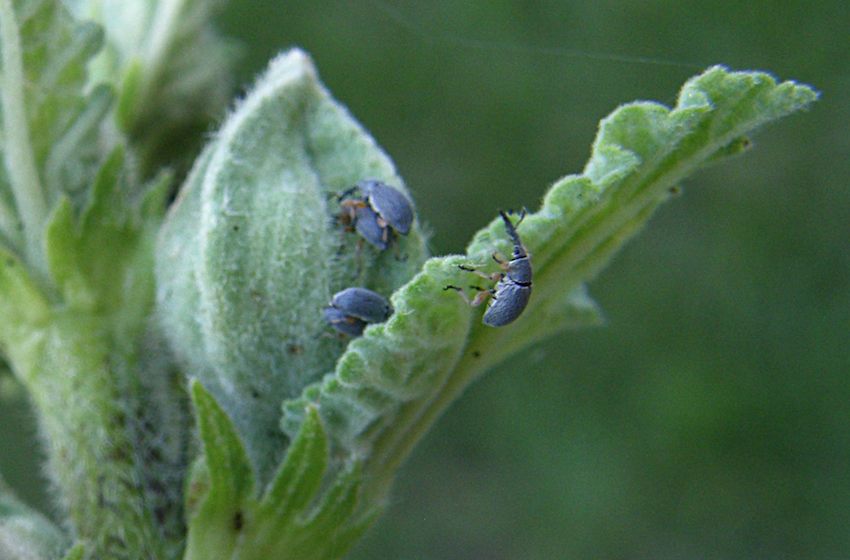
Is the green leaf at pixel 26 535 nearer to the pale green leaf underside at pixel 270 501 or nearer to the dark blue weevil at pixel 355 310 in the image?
the pale green leaf underside at pixel 270 501

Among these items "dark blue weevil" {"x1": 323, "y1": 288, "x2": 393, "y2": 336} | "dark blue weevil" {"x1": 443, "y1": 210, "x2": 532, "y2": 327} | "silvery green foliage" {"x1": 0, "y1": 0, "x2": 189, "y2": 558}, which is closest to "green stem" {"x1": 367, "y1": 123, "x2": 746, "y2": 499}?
"dark blue weevil" {"x1": 443, "y1": 210, "x2": 532, "y2": 327}

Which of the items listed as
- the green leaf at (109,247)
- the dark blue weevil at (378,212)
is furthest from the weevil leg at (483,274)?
the green leaf at (109,247)

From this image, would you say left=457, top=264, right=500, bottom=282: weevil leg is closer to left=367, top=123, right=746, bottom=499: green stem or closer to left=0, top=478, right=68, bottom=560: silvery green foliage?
left=367, top=123, right=746, bottom=499: green stem

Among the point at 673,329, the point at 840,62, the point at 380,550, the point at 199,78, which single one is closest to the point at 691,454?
the point at 673,329

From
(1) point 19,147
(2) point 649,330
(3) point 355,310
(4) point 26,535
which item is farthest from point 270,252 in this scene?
(2) point 649,330

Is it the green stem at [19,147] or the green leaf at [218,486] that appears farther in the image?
the green stem at [19,147]

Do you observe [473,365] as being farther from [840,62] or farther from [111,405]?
[840,62]
